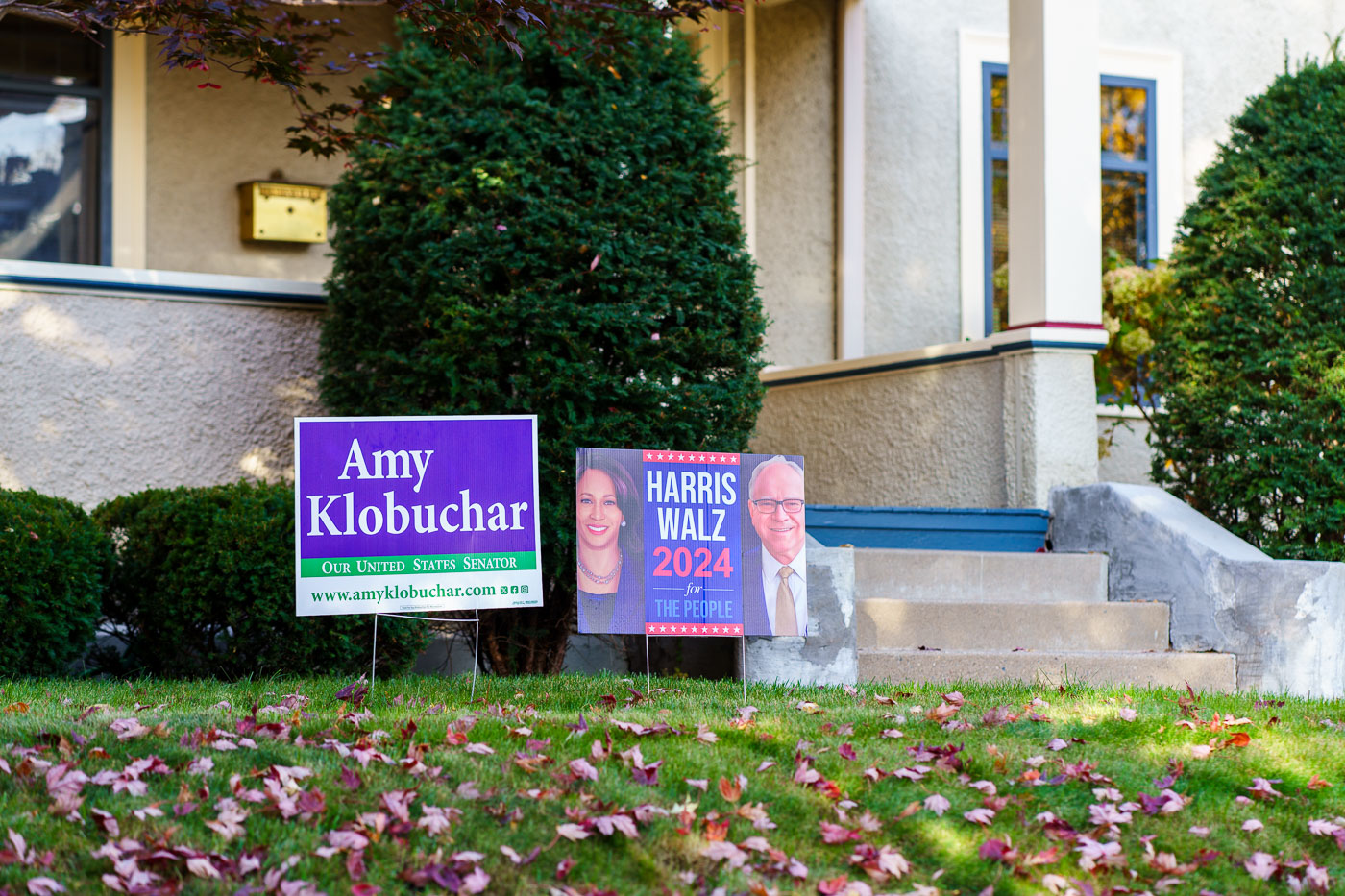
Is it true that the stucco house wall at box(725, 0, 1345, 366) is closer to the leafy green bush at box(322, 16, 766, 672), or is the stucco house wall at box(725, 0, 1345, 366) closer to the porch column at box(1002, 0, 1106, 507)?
the porch column at box(1002, 0, 1106, 507)

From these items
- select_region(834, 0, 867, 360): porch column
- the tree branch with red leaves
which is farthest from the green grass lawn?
select_region(834, 0, 867, 360): porch column

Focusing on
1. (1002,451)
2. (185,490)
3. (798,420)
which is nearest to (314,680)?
(185,490)

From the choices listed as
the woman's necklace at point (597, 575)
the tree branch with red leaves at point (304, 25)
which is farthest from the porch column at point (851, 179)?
the woman's necklace at point (597, 575)

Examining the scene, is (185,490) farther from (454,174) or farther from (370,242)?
(454,174)

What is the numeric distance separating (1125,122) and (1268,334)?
14.3ft

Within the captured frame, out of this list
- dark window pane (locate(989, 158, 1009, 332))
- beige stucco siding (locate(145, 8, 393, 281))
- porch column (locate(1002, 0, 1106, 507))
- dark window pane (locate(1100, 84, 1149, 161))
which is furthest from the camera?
dark window pane (locate(1100, 84, 1149, 161))

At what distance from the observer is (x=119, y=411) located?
22.5 feet

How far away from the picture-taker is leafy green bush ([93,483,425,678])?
546 cm

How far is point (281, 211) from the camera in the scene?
898 centimetres

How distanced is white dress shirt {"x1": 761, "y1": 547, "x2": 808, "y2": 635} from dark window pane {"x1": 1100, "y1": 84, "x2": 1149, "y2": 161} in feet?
21.8

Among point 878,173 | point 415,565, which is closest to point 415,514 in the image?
point 415,565

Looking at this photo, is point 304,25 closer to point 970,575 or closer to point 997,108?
point 970,575

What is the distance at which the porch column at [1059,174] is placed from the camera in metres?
7.57

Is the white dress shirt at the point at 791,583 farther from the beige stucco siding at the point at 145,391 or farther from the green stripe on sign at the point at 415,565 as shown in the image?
the beige stucco siding at the point at 145,391
